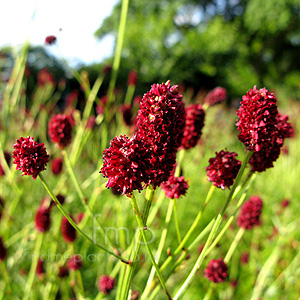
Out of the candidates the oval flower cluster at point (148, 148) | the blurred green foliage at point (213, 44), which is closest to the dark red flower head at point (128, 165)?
the oval flower cluster at point (148, 148)

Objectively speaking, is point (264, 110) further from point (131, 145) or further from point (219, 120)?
point (219, 120)

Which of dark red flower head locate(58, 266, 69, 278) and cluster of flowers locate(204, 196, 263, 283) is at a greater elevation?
cluster of flowers locate(204, 196, 263, 283)

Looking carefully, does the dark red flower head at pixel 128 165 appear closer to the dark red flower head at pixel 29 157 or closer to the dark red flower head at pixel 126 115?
the dark red flower head at pixel 29 157

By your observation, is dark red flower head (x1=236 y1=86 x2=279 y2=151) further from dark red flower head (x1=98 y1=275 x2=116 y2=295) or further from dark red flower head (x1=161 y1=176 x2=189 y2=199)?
dark red flower head (x1=98 y1=275 x2=116 y2=295)

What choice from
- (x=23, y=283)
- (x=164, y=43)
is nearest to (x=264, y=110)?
(x=23, y=283)

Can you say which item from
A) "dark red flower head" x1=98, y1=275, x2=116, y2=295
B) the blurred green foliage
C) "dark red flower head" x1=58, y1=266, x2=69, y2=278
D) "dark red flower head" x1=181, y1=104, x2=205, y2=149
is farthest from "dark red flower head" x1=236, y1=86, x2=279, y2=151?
the blurred green foliage
